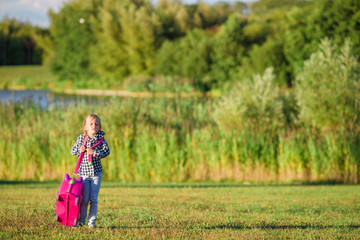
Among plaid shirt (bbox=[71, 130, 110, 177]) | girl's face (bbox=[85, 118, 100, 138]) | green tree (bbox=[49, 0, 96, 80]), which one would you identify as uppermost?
green tree (bbox=[49, 0, 96, 80])

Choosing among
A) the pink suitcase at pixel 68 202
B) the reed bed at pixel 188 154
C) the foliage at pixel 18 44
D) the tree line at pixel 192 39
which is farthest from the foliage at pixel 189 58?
the foliage at pixel 18 44

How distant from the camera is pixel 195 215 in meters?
6.41

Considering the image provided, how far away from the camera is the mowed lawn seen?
5176 millimetres

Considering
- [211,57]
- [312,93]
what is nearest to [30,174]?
[312,93]

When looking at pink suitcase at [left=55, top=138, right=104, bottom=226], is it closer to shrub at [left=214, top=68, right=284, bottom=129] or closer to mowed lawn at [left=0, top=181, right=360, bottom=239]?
mowed lawn at [left=0, top=181, right=360, bottom=239]

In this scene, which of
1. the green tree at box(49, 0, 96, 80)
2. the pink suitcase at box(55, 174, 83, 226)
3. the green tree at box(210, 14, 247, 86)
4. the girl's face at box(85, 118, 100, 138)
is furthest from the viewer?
the green tree at box(49, 0, 96, 80)

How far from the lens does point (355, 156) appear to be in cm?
1241

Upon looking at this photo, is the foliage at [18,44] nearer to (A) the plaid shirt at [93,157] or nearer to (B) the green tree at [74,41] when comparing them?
(B) the green tree at [74,41]

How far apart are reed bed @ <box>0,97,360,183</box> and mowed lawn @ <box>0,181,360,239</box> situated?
3.08 m

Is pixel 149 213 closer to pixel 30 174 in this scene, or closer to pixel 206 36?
pixel 30 174

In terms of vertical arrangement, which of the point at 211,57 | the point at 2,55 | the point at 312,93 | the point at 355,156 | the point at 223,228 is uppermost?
the point at 2,55

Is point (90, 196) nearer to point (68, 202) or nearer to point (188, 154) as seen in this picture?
point (68, 202)

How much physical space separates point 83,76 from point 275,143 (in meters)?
56.6

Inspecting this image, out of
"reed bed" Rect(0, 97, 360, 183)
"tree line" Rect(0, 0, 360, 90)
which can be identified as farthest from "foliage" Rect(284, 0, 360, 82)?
"reed bed" Rect(0, 97, 360, 183)
